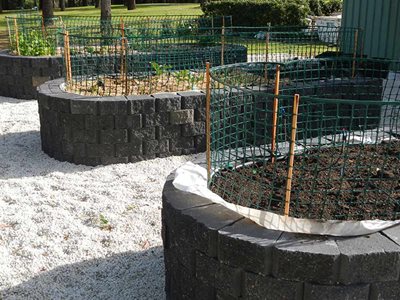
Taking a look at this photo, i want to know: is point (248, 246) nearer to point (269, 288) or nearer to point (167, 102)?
point (269, 288)

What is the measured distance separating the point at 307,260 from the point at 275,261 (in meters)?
0.15

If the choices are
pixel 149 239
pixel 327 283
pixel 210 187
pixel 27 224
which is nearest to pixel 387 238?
pixel 327 283

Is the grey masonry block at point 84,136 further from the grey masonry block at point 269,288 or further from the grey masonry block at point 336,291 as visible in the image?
the grey masonry block at point 336,291

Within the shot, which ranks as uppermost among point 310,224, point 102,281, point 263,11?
point 263,11

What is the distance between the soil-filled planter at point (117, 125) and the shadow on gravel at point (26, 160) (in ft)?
0.52

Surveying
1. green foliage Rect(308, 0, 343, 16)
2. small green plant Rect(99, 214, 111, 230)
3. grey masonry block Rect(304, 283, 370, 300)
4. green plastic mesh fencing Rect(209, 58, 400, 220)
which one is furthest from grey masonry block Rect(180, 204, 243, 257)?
green foliage Rect(308, 0, 343, 16)

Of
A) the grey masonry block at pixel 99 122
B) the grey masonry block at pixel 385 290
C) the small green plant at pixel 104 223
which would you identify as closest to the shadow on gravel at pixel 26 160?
the grey masonry block at pixel 99 122

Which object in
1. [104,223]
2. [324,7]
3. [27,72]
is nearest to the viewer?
[104,223]

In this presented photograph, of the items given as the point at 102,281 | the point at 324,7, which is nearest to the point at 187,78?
the point at 102,281

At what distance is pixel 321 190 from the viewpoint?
3330 millimetres

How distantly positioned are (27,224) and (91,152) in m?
1.66

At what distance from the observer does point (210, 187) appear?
11.1ft

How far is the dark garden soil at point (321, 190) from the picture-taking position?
302cm

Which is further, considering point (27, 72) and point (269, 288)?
point (27, 72)
